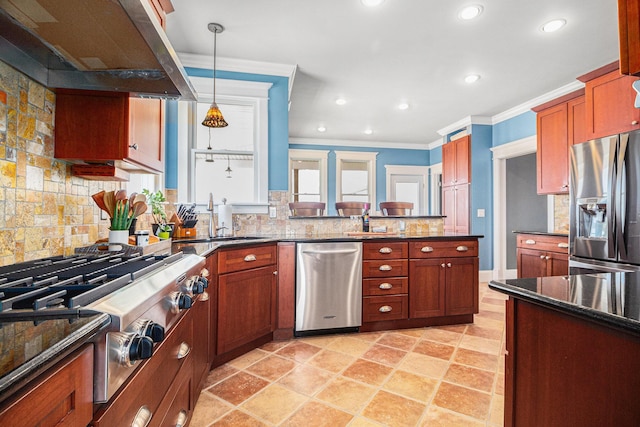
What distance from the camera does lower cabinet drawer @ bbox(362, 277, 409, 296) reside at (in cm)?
277

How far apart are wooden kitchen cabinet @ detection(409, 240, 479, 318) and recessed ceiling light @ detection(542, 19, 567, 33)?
1.89 meters

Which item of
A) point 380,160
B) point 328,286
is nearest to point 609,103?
point 328,286

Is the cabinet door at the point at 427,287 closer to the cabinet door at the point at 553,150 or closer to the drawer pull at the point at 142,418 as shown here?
the cabinet door at the point at 553,150

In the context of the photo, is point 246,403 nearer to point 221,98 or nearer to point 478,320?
point 478,320

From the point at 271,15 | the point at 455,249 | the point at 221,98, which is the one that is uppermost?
the point at 271,15

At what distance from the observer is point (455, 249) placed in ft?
9.64

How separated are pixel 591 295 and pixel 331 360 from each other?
1.74 meters

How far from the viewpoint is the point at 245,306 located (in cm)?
228

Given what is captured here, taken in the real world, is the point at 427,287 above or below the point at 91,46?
below

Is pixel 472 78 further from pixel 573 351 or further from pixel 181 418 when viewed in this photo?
pixel 181 418

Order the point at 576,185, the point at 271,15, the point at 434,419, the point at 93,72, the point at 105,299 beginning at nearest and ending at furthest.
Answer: the point at 105,299
the point at 93,72
the point at 434,419
the point at 271,15
the point at 576,185

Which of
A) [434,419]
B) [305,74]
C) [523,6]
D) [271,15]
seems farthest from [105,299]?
[305,74]

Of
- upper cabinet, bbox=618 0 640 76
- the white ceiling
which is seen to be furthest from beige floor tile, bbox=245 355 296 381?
the white ceiling

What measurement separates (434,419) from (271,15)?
2.90 metres
